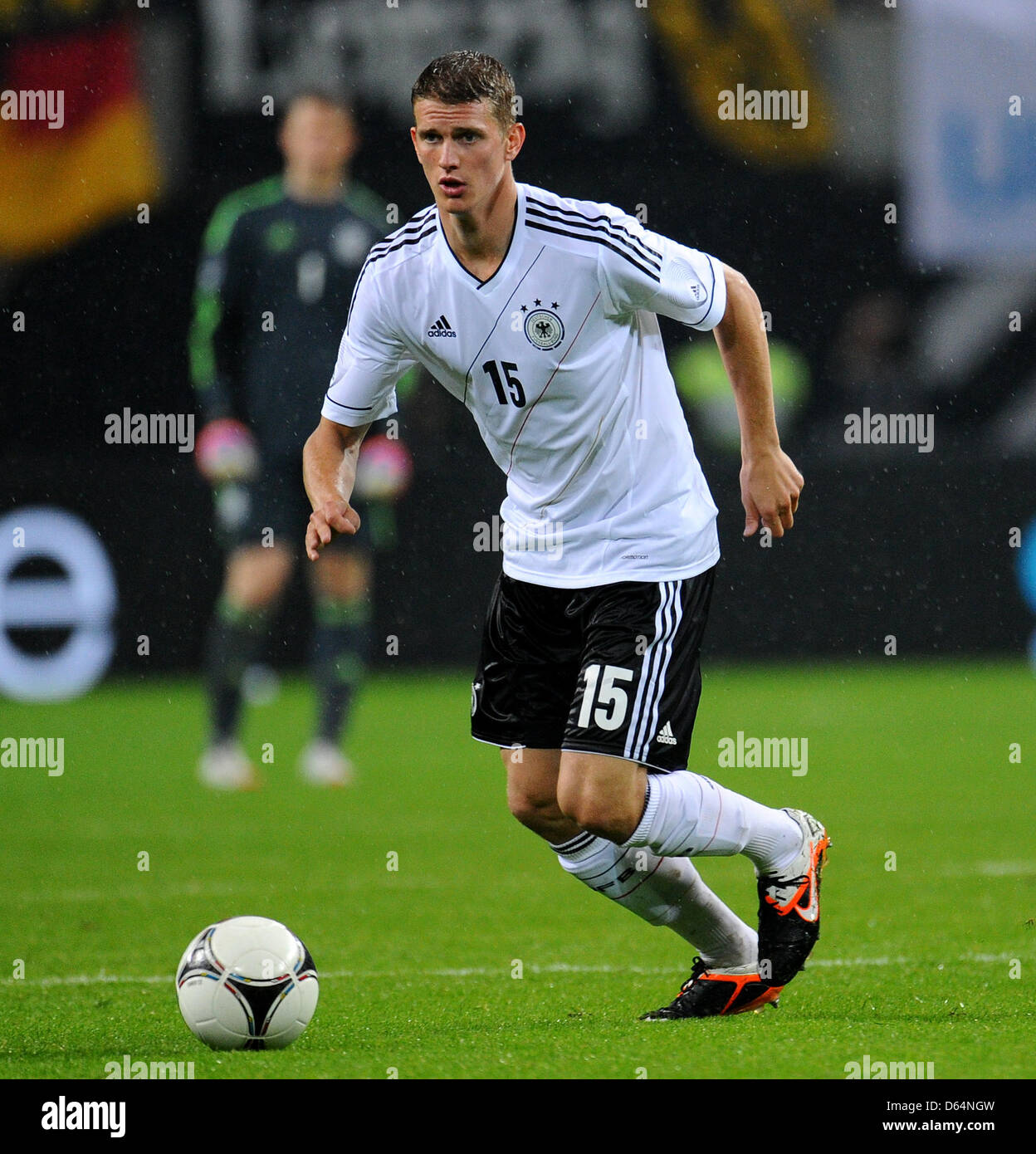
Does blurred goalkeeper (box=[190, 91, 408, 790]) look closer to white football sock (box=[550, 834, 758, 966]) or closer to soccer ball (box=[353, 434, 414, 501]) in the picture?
soccer ball (box=[353, 434, 414, 501])

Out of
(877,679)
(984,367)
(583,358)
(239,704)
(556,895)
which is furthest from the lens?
(984,367)

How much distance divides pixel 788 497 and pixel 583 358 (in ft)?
1.80

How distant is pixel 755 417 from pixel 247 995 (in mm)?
1654

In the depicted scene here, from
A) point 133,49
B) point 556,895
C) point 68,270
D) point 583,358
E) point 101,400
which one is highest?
point 133,49

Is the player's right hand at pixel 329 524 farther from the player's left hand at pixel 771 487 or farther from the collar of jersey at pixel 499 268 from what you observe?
the player's left hand at pixel 771 487

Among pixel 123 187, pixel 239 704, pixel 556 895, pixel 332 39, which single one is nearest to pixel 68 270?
pixel 123 187

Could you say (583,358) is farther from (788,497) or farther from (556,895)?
(556,895)

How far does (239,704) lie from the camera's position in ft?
27.9

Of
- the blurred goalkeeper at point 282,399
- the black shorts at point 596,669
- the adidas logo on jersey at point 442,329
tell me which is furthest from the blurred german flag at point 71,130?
the black shorts at point 596,669

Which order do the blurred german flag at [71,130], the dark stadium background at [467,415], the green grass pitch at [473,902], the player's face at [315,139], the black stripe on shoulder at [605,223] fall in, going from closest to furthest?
the green grass pitch at [473,902], the black stripe on shoulder at [605,223], the player's face at [315,139], the dark stadium background at [467,415], the blurred german flag at [71,130]

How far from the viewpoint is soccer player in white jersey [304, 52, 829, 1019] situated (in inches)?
151

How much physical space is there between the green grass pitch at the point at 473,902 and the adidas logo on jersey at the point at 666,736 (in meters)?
0.60

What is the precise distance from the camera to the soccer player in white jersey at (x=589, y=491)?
383 centimetres

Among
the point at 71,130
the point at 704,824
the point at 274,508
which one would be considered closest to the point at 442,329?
the point at 704,824
